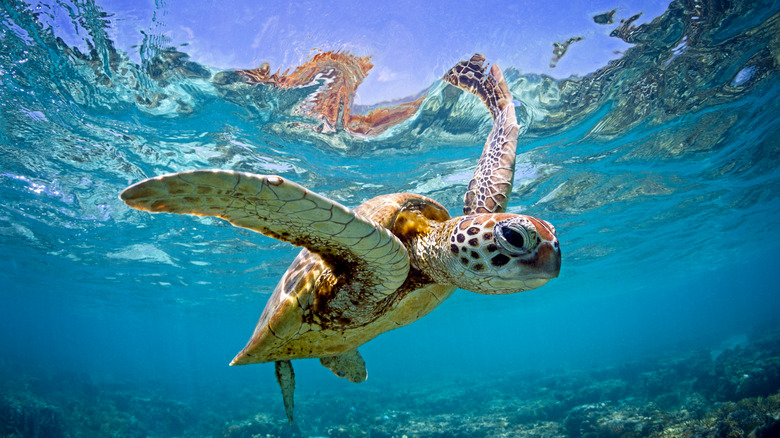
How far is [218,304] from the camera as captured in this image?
29.2m

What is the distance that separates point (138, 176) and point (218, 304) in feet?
74.9

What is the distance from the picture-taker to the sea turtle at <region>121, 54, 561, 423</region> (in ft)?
5.83

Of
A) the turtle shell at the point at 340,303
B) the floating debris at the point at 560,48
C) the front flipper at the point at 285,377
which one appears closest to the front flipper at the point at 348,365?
the front flipper at the point at 285,377

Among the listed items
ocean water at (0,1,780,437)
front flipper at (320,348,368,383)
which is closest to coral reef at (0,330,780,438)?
ocean water at (0,1,780,437)

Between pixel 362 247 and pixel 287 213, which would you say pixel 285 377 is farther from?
pixel 287 213

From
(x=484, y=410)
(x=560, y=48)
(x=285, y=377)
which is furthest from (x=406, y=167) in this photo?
(x=484, y=410)

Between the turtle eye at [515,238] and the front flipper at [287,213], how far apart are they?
0.65 metres

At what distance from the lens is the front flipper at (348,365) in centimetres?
464

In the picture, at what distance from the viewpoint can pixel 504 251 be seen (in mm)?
2059

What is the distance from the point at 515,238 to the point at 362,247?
930 millimetres

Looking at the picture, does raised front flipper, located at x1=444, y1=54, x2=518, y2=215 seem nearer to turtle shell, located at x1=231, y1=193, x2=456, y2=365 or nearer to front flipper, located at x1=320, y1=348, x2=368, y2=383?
turtle shell, located at x1=231, y1=193, x2=456, y2=365

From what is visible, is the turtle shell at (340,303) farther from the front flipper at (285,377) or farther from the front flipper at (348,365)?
the front flipper at (348,365)

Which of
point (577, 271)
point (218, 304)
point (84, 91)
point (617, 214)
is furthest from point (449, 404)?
point (218, 304)

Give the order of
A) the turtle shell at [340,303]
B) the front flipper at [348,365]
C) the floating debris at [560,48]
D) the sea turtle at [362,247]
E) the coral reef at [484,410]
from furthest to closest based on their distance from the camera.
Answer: the coral reef at [484,410] → the floating debris at [560,48] → the front flipper at [348,365] → the turtle shell at [340,303] → the sea turtle at [362,247]
